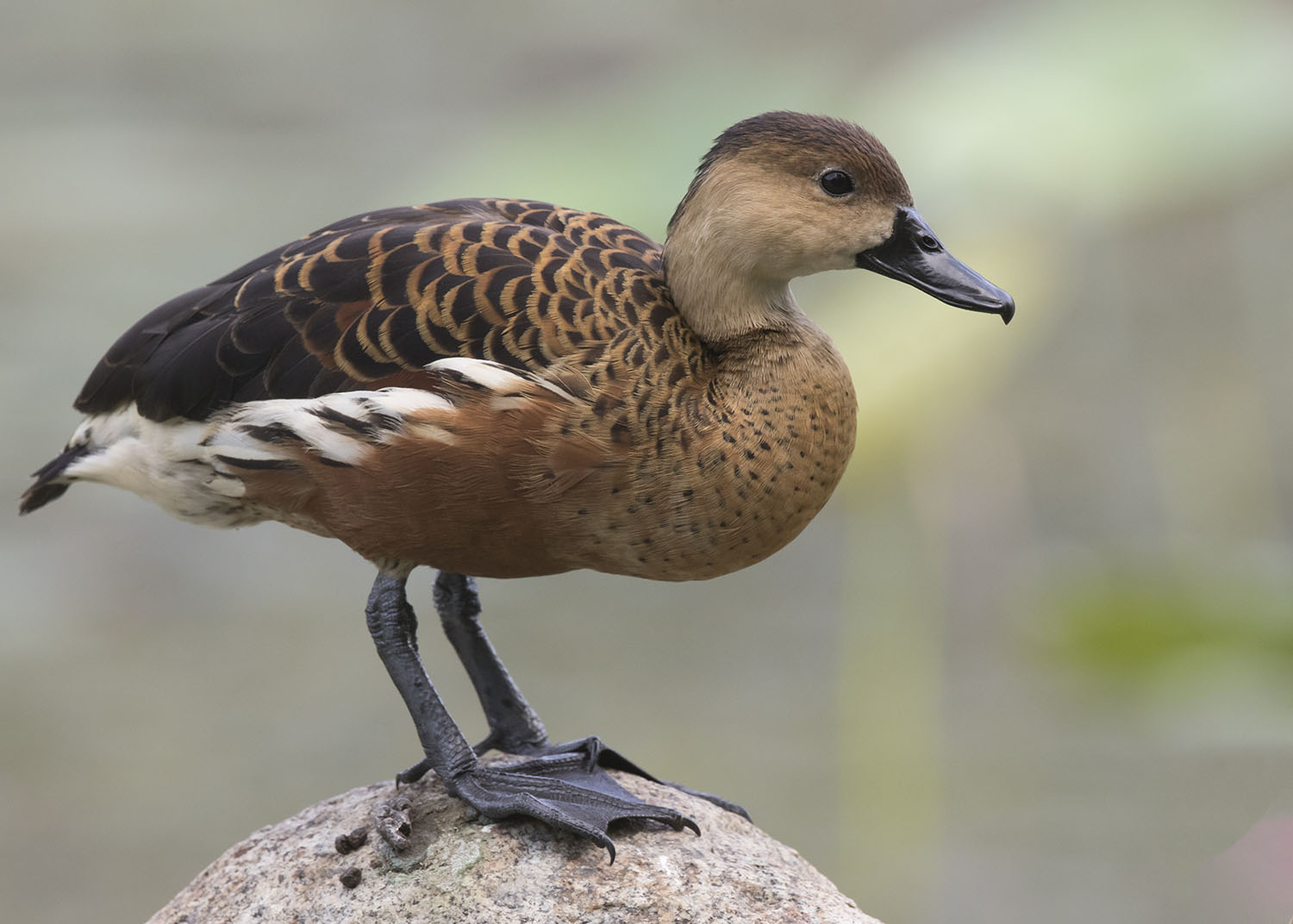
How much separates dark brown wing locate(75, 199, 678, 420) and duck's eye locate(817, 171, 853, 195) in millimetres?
403

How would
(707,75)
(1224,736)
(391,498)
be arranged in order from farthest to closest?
(707,75) → (1224,736) → (391,498)

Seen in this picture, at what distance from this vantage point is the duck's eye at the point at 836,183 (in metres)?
3.13

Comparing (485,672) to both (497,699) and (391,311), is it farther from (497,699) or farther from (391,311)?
(391,311)

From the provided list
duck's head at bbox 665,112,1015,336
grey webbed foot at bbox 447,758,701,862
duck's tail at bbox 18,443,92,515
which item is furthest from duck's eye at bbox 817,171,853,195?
duck's tail at bbox 18,443,92,515

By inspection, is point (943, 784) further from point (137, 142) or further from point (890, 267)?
point (137, 142)

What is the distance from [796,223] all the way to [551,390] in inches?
23.1

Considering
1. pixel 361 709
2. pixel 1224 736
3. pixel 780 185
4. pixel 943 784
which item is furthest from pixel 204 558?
pixel 780 185

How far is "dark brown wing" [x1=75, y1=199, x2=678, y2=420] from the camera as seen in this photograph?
312 cm

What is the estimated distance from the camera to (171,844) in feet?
23.8

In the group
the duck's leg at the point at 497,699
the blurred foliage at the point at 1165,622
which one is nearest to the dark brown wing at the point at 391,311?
the duck's leg at the point at 497,699

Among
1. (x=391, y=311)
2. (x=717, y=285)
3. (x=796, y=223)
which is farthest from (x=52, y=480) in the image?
(x=796, y=223)

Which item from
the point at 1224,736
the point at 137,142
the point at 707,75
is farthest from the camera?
the point at 137,142

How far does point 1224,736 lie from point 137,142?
29.0ft

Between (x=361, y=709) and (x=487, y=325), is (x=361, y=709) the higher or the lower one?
the higher one
